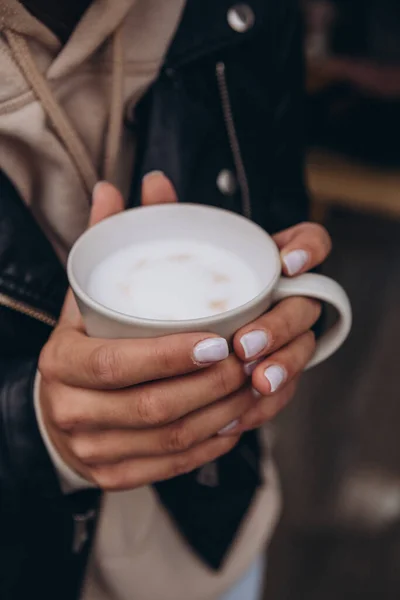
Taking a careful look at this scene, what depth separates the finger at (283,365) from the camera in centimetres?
43

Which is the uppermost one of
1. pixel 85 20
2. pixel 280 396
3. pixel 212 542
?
pixel 85 20

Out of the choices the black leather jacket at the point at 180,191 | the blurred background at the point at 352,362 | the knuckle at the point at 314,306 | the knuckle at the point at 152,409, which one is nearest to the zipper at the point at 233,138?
the black leather jacket at the point at 180,191

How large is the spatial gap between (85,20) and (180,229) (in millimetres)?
203

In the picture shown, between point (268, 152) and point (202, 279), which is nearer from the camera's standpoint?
point (202, 279)

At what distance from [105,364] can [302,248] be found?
0.19 metres

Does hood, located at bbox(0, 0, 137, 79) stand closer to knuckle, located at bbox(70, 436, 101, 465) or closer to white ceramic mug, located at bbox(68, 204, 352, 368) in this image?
white ceramic mug, located at bbox(68, 204, 352, 368)

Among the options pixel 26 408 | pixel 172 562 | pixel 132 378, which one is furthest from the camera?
pixel 172 562

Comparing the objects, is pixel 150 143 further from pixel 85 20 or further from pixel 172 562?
A: pixel 172 562

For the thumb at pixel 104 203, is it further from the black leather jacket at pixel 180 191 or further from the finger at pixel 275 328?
the finger at pixel 275 328

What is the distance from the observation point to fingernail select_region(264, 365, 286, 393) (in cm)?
43

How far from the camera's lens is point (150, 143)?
600 mm

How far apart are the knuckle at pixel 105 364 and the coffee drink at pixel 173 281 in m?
0.04

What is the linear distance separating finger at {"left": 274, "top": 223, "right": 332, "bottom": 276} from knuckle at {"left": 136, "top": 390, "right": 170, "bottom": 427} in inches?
5.6

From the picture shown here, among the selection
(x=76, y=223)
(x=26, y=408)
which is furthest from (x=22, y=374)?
(x=76, y=223)
